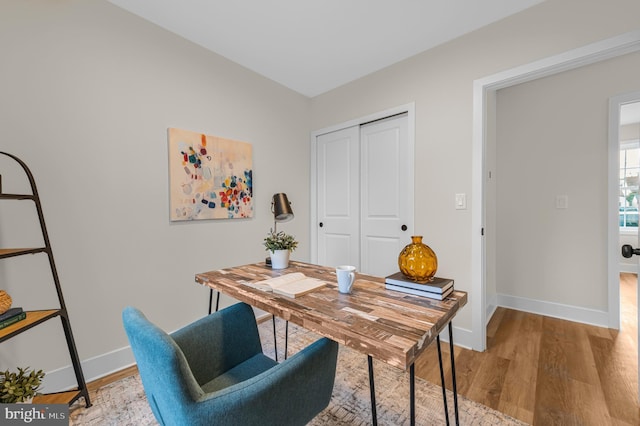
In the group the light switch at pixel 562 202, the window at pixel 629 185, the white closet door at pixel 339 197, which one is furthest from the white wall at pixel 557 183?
the window at pixel 629 185

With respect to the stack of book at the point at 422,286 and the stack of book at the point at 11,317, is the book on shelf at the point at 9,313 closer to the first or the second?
the stack of book at the point at 11,317

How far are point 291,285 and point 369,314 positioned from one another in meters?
0.44

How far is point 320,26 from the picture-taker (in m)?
2.08

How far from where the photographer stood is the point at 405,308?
3.37ft

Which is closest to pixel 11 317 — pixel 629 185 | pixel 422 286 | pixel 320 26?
pixel 422 286

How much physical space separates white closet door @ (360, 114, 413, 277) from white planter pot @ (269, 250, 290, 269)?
1.30 m

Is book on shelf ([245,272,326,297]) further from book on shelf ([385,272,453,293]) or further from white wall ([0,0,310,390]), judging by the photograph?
white wall ([0,0,310,390])

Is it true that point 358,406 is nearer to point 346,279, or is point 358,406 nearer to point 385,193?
point 346,279

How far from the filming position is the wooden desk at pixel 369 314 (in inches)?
30.7

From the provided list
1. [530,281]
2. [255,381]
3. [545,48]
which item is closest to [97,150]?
[255,381]

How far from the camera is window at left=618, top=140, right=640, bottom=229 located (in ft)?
14.1

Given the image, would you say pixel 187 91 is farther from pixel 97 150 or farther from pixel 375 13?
pixel 375 13

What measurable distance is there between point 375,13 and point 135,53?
67.9 inches

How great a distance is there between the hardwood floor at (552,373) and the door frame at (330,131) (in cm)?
116
